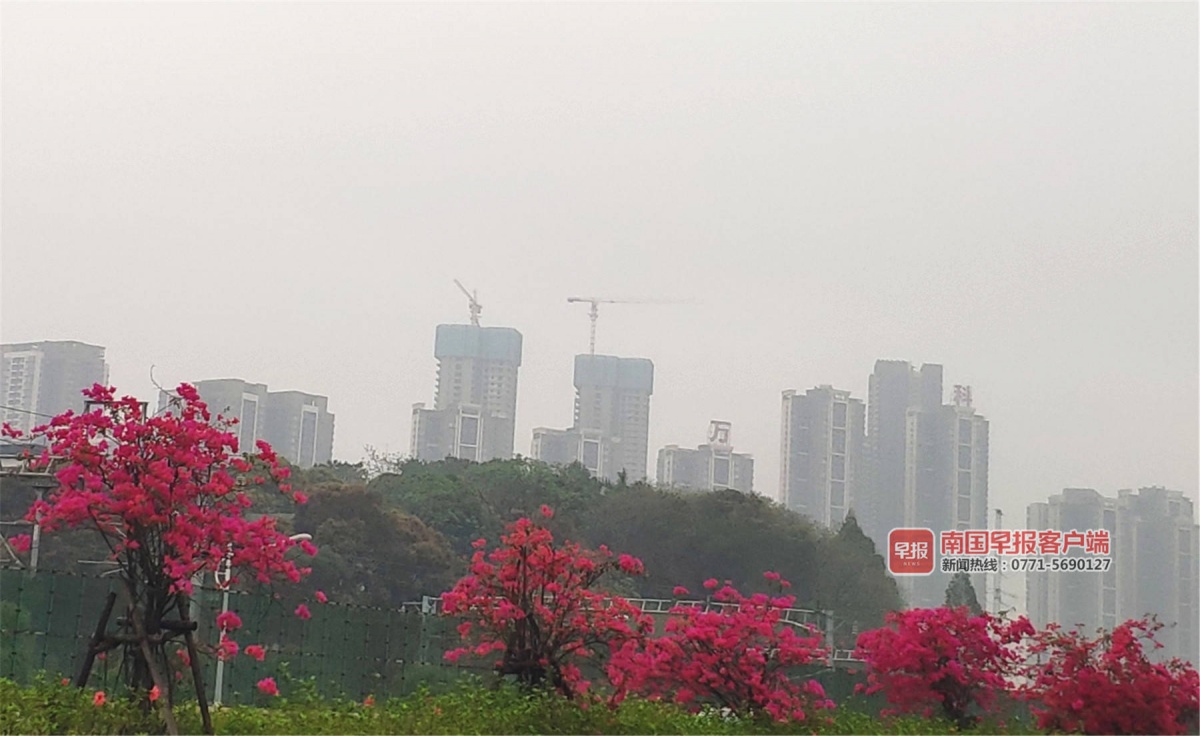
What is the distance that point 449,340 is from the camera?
31.5 metres

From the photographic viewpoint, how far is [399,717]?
592 cm

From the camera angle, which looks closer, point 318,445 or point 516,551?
point 516,551

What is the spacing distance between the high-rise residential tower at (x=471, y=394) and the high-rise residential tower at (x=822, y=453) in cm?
853

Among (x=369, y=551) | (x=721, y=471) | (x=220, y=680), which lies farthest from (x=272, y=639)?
(x=721, y=471)

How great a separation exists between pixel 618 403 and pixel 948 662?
1946cm

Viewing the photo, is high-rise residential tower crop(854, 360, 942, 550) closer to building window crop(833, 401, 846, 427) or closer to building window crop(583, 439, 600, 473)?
building window crop(833, 401, 846, 427)

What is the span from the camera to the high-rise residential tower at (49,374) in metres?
21.9

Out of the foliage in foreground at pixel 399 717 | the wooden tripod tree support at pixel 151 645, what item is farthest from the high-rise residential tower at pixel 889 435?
the wooden tripod tree support at pixel 151 645

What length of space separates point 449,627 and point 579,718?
1.76 metres

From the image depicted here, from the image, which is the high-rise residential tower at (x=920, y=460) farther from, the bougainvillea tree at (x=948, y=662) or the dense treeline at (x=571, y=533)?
the bougainvillea tree at (x=948, y=662)

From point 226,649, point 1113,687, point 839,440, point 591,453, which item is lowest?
point 1113,687

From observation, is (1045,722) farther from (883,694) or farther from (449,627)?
(449,627)

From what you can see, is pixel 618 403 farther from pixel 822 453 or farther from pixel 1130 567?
pixel 1130 567

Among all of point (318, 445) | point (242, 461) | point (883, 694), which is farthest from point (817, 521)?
point (242, 461)
